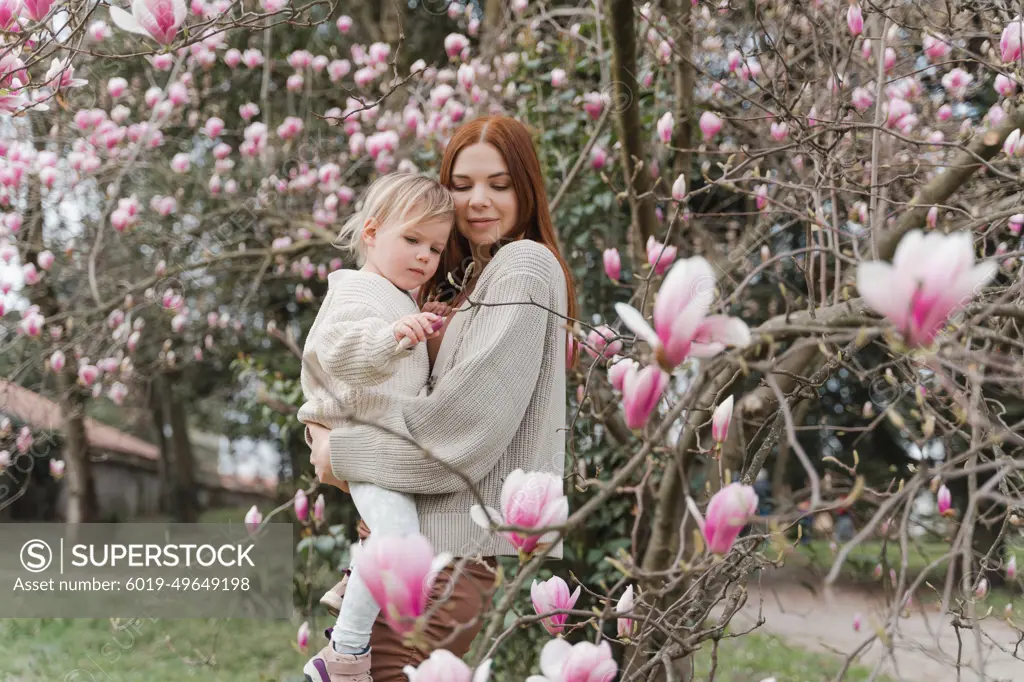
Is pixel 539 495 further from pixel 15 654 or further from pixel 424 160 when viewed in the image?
pixel 15 654

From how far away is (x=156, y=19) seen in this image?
61.1 inches

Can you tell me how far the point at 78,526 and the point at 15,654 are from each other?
1.67 meters

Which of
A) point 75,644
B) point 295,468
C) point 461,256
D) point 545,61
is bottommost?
point 75,644

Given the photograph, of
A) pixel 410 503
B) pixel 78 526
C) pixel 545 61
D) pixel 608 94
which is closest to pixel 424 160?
pixel 545 61

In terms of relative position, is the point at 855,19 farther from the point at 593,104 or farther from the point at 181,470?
the point at 181,470

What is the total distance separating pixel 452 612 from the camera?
4.88ft

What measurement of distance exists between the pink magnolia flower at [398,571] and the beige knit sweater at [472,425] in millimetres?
519

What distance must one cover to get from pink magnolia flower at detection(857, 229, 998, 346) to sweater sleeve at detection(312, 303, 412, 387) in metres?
0.77

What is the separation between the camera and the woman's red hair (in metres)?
1.77

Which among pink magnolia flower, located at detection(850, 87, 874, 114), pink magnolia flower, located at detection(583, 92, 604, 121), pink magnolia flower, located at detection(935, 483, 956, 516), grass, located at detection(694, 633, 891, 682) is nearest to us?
pink magnolia flower, located at detection(935, 483, 956, 516)

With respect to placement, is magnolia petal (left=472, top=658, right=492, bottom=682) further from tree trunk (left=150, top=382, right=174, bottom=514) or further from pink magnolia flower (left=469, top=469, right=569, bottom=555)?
tree trunk (left=150, top=382, right=174, bottom=514)

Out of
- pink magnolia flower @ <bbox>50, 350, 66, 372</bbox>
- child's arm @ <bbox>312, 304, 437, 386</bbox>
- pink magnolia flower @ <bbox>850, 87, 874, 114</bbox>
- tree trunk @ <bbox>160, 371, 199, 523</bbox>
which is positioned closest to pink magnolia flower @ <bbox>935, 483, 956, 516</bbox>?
child's arm @ <bbox>312, 304, 437, 386</bbox>

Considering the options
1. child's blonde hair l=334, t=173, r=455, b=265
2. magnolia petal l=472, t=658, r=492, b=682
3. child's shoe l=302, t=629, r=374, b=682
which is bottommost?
child's shoe l=302, t=629, r=374, b=682

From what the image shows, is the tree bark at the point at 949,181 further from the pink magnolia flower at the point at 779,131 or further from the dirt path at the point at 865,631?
the dirt path at the point at 865,631
